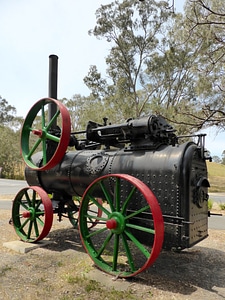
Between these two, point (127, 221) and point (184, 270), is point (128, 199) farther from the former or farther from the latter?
point (184, 270)

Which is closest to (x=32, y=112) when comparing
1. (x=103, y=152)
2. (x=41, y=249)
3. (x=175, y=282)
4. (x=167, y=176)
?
(x=103, y=152)

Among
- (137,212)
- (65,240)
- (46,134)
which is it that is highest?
(46,134)

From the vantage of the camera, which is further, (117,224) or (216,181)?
(216,181)

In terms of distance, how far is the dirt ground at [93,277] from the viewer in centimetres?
352

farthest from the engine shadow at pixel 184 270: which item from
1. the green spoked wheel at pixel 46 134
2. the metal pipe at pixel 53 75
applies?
the metal pipe at pixel 53 75

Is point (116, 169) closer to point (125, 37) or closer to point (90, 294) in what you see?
point (90, 294)

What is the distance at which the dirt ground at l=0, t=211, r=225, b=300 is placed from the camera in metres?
3.52

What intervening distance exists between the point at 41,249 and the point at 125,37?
61.3 feet

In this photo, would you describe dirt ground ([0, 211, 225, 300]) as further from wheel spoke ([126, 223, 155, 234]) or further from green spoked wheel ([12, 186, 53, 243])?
wheel spoke ([126, 223, 155, 234])

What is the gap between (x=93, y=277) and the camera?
13.1 ft

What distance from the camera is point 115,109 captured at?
22.2 meters

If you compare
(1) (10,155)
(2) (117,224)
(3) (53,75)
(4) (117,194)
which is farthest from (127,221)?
(1) (10,155)

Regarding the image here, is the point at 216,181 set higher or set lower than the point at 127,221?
lower

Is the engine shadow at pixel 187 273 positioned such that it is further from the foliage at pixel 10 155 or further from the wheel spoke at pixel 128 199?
the foliage at pixel 10 155
